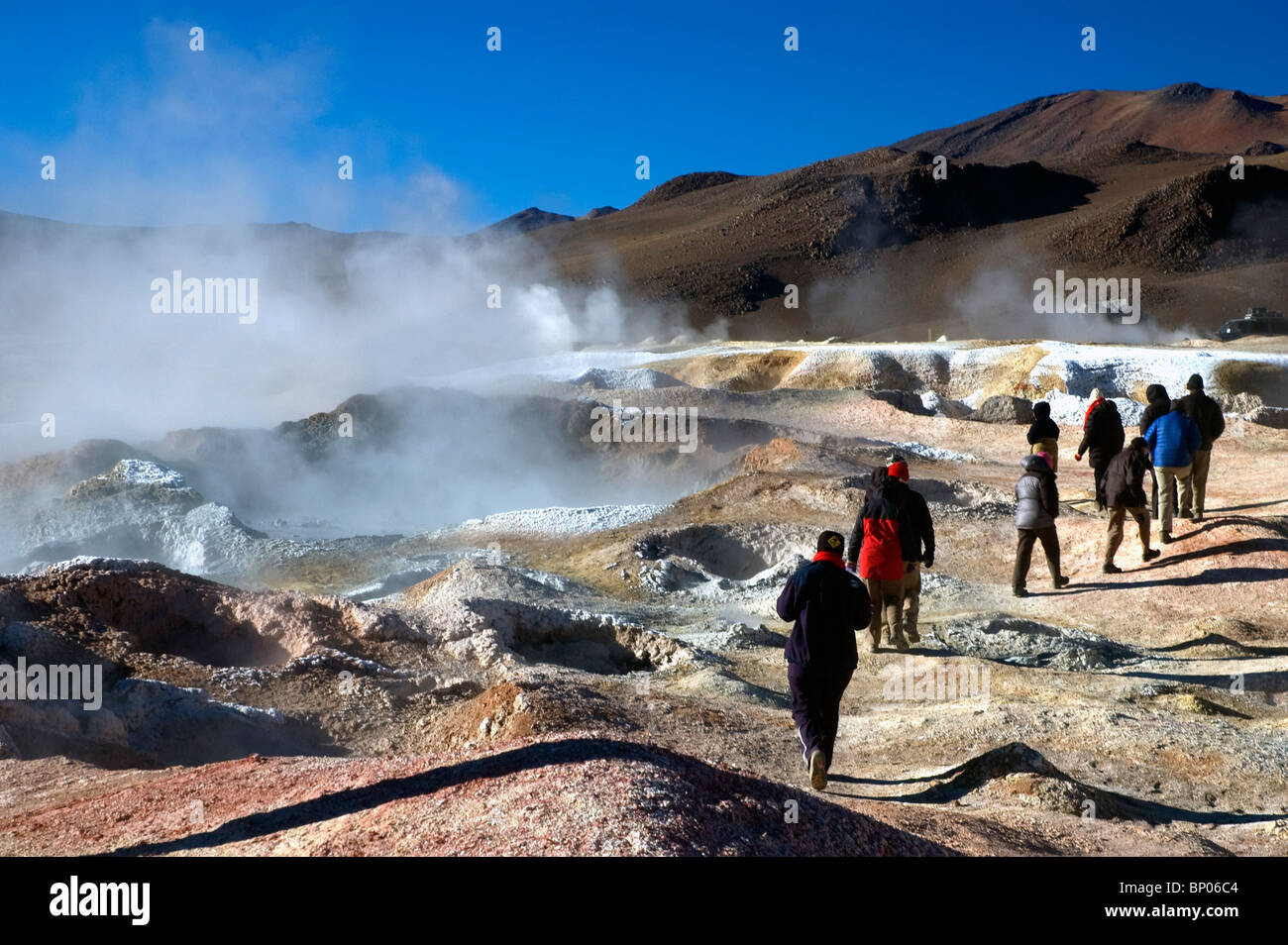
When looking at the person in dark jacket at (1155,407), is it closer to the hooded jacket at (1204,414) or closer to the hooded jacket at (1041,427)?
the hooded jacket at (1204,414)

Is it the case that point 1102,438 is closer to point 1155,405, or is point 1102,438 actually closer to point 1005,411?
point 1155,405

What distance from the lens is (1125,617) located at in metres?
9.70

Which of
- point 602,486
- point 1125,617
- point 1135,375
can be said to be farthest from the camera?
point 1135,375

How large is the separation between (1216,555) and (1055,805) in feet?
20.1

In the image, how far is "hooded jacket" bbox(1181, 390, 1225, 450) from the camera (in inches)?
443

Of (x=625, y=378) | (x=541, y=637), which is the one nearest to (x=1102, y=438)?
(x=541, y=637)

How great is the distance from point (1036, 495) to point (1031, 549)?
0.82 metres

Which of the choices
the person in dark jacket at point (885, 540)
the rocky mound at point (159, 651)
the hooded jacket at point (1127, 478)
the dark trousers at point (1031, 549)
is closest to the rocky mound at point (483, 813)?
the rocky mound at point (159, 651)

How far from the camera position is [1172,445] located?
10531mm

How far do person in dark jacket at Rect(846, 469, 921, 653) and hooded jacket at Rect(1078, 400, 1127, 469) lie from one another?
12.4 feet

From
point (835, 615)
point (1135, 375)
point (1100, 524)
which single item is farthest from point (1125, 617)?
point (1135, 375)

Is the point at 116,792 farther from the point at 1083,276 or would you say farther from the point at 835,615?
the point at 1083,276

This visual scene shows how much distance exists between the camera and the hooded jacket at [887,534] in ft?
26.3

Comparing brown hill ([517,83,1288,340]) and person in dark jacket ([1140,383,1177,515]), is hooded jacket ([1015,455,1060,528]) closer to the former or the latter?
person in dark jacket ([1140,383,1177,515])
